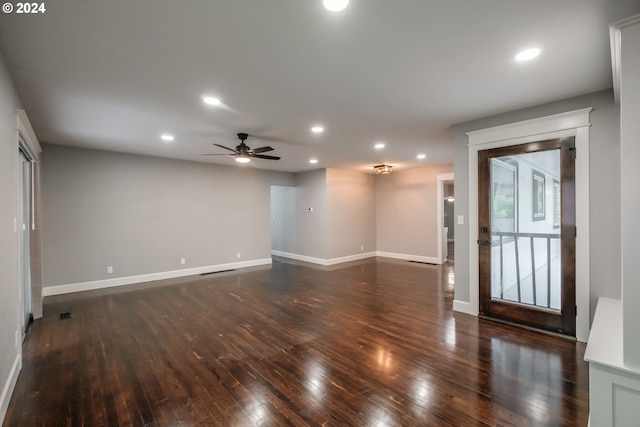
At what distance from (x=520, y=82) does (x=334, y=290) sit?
4.06 meters

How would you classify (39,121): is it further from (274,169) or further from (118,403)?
(274,169)

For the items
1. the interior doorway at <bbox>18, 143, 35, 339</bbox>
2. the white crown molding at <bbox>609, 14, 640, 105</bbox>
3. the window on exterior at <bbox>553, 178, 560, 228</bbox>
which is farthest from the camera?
A: the interior doorway at <bbox>18, 143, 35, 339</bbox>

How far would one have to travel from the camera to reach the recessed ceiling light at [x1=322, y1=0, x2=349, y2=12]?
66.2 inches

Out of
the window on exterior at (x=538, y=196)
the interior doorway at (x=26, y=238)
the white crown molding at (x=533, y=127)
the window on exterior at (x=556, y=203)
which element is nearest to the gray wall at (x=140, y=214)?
the interior doorway at (x=26, y=238)

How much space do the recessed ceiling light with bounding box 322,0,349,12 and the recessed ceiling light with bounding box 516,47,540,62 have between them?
155 centimetres

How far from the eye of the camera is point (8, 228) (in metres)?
2.43

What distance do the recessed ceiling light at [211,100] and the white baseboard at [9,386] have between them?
2929 mm

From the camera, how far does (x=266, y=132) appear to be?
4.46m

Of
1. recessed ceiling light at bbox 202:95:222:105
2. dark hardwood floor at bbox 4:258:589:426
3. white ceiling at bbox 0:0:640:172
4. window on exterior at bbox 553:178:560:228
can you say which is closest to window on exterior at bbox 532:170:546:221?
window on exterior at bbox 553:178:560:228

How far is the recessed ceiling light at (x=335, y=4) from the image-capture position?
66.2 inches

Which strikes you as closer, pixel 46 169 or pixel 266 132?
pixel 266 132

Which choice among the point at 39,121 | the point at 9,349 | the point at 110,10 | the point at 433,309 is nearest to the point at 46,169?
the point at 39,121

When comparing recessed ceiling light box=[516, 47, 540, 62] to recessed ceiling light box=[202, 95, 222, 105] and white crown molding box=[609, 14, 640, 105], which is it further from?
recessed ceiling light box=[202, 95, 222, 105]

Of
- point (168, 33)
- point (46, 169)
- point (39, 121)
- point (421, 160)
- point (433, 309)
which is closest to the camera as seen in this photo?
point (168, 33)
